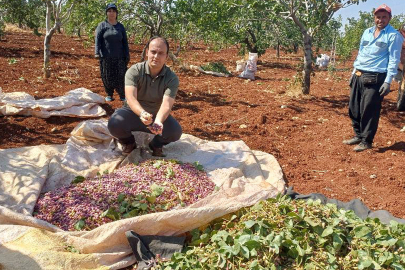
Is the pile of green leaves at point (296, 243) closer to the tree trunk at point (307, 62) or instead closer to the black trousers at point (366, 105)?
the black trousers at point (366, 105)

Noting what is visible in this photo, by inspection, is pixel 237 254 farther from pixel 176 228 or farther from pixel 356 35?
pixel 356 35

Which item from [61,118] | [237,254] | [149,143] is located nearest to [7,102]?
[61,118]

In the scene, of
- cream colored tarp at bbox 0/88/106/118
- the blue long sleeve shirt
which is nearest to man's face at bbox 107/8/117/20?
the blue long sleeve shirt

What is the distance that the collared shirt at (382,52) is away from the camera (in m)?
3.93

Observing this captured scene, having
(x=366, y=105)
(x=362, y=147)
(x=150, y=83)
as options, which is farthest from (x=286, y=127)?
(x=150, y=83)

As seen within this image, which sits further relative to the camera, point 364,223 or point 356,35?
point 356,35

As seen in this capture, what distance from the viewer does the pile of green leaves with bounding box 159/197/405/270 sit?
6.66ft

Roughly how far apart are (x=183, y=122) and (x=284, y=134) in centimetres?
140

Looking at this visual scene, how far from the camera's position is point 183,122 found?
5.15 metres

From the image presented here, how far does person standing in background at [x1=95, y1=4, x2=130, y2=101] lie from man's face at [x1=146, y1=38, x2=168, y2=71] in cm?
263

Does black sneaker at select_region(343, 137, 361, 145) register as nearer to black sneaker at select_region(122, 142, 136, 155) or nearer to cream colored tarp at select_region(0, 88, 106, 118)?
black sneaker at select_region(122, 142, 136, 155)

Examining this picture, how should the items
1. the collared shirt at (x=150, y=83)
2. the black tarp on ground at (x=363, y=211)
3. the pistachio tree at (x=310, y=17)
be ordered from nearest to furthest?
the black tarp on ground at (x=363, y=211) → the collared shirt at (x=150, y=83) → the pistachio tree at (x=310, y=17)

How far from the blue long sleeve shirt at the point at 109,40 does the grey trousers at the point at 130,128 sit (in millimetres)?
2499

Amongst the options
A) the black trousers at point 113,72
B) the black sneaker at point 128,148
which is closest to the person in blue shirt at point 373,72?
the black sneaker at point 128,148
